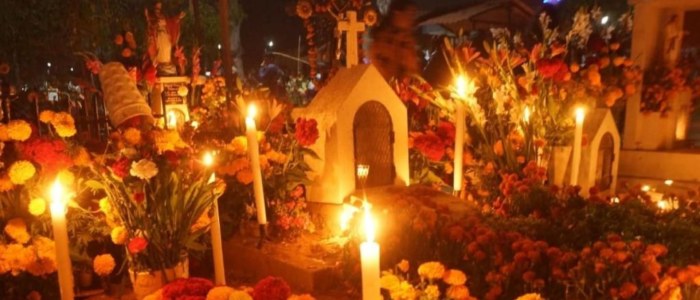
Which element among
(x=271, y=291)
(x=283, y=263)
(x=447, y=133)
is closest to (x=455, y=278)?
(x=271, y=291)

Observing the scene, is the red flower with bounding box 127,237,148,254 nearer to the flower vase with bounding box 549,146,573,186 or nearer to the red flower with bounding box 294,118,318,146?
the red flower with bounding box 294,118,318,146

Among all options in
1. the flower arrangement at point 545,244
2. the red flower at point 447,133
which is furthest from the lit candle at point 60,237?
the red flower at point 447,133

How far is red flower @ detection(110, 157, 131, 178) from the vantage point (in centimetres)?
311

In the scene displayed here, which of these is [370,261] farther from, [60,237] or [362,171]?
[362,171]

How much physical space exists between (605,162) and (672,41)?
204cm

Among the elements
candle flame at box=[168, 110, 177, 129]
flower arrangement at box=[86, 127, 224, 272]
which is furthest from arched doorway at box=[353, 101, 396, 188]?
candle flame at box=[168, 110, 177, 129]

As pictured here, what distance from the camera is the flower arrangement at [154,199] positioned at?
327 centimetres

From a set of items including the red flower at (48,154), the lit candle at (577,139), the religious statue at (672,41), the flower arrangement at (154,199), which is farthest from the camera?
the religious statue at (672,41)

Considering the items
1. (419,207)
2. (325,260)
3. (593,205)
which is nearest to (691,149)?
(593,205)

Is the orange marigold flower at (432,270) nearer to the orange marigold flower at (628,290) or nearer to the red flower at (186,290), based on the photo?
the orange marigold flower at (628,290)

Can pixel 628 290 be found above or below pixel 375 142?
below

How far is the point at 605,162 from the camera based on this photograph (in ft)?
18.9

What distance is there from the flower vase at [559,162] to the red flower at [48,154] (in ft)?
13.0

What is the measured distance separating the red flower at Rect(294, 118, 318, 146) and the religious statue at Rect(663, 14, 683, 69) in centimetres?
468
